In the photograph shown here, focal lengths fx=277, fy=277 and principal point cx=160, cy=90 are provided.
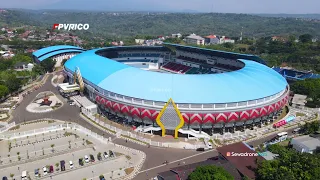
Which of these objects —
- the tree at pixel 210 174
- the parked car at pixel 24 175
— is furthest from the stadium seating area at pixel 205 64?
the parked car at pixel 24 175

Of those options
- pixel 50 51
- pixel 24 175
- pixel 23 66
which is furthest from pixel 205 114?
pixel 50 51

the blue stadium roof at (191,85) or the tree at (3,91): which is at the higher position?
the blue stadium roof at (191,85)

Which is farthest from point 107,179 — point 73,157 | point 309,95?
point 309,95

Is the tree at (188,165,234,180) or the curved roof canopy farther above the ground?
the curved roof canopy

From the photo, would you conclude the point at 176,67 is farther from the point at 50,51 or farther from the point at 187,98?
the point at 50,51

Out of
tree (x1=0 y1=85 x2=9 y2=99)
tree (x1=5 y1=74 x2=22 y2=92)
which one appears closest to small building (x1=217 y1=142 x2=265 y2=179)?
tree (x1=0 y1=85 x2=9 y2=99)

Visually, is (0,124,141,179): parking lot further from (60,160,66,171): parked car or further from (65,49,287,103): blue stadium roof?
(65,49,287,103): blue stadium roof

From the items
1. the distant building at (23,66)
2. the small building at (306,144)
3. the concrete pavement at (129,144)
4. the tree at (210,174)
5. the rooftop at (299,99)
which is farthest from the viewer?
the distant building at (23,66)

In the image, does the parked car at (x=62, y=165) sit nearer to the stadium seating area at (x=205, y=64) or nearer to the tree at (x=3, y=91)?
the tree at (x=3, y=91)
